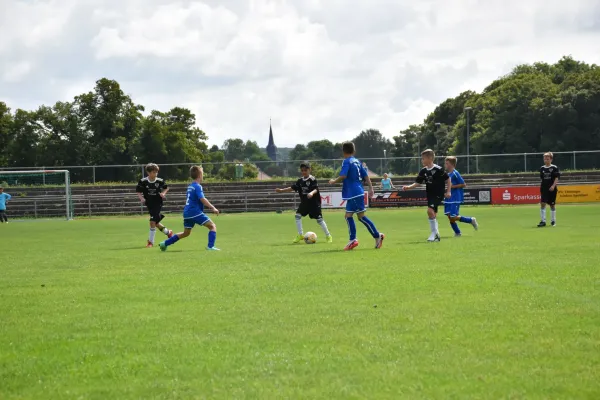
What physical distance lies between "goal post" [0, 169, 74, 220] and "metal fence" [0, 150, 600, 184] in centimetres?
311

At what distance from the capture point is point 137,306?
7.91 m

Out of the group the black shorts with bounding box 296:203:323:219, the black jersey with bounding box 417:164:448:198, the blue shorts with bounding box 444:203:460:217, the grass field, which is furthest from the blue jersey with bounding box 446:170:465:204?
the grass field

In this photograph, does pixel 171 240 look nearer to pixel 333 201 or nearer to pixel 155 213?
pixel 155 213

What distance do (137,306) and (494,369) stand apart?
4155 mm

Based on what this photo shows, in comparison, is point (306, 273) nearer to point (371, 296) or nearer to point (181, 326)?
point (371, 296)

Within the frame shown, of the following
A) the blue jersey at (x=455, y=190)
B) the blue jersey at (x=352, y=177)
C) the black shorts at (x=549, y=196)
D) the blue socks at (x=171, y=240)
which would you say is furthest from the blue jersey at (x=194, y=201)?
the black shorts at (x=549, y=196)

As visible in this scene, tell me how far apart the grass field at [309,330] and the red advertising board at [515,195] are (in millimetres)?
34884

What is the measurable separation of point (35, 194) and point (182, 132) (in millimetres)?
29341

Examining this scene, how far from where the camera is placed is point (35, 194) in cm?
4875

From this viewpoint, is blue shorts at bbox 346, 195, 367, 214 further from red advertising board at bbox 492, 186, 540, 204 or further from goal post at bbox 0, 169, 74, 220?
goal post at bbox 0, 169, 74, 220

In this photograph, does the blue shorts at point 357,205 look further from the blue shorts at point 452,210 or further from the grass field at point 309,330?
the blue shorts at point 452,210

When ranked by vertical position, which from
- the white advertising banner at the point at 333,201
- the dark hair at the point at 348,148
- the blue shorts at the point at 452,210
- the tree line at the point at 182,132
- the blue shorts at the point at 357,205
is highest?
the tree line at the point at 182,132

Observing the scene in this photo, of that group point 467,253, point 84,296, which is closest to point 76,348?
point 84,296

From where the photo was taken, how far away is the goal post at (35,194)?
4659 cm
